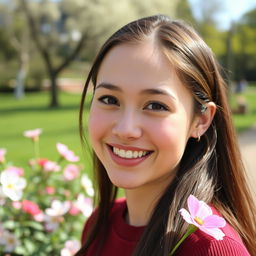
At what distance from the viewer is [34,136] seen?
274cm

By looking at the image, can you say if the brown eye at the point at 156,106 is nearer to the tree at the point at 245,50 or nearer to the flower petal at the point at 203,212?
the flower petal at the point at 203,212

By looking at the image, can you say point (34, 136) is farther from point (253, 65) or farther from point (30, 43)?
point (253, 65)

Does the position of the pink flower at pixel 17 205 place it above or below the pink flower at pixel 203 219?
below

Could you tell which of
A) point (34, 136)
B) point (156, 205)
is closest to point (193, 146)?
point (156, 205)

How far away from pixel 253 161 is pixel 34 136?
5063 millimetres

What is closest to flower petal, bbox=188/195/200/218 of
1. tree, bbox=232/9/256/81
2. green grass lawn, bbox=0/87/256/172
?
green grass lawn, bbox=0/87/256/172

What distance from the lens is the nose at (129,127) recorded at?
1307mm

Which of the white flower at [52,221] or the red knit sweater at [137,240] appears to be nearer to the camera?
the red knit sweater at [137,240]

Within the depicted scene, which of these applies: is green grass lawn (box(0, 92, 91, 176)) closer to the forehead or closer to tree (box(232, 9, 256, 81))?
the forehead

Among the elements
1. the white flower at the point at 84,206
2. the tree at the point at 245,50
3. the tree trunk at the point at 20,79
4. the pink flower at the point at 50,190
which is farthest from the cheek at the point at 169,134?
the tree at the point at 245,50

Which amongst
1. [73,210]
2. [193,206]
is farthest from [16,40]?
[193,206]

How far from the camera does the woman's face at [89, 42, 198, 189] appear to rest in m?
1.32

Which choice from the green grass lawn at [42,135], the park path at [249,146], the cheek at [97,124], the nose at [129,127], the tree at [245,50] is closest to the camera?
the nose at [129,127]

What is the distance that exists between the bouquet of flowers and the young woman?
0.77 metres
